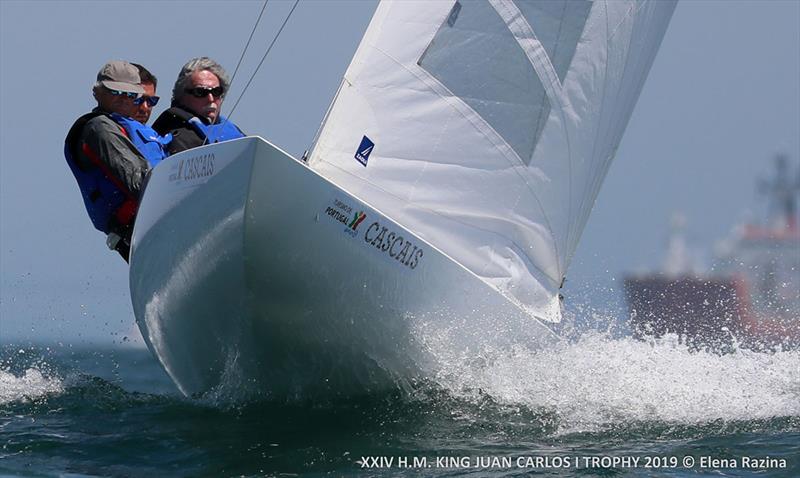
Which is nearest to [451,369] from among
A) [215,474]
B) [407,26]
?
[215,474]

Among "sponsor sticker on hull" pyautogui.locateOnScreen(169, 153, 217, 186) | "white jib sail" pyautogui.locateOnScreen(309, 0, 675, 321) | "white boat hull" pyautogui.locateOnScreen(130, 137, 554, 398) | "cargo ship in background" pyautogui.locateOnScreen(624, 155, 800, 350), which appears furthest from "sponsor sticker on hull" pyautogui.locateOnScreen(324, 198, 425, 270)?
"cargo ship in background" pyautogui.locateOnScreen(624, 155, 800, 350)

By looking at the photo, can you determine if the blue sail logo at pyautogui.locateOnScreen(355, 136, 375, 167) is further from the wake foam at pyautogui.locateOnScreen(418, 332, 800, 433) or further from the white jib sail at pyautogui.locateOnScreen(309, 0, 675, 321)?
the wake foam at pyautogui.locateOnScreen(418, 332, 800, 433)

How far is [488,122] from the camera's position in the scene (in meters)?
6.64

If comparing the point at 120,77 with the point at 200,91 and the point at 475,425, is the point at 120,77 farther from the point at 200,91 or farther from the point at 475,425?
the point at 475,425

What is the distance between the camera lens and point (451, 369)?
5824 mm

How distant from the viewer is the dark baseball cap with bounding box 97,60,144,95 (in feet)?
20.5

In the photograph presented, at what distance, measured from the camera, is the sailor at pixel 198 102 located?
6.46 meters

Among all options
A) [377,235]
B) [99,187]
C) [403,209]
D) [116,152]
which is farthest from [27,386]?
[377,235]

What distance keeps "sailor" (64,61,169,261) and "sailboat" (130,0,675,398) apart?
31cm

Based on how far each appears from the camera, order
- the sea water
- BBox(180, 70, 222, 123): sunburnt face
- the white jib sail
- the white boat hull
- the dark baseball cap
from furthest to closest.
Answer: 1. BBox(180, 70, 222, 123): sunburnt face
2. the white jib sail
3. the dark baseball cap
4. the white boat hull
5. the sea water

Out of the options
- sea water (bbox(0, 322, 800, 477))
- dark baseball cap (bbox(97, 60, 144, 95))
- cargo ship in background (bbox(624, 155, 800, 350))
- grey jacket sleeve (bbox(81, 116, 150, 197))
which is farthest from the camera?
cargo ship in background (bbox(624, 155, 800, 350))

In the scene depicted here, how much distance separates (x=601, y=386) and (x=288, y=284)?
5.64 feet

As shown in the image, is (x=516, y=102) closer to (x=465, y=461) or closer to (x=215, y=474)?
(x=465, y=461)

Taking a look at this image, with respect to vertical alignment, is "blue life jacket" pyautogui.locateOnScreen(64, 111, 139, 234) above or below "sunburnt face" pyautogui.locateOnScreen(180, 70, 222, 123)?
below
